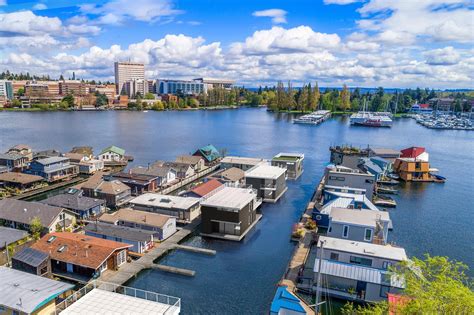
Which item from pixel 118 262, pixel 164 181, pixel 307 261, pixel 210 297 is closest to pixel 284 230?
pixel 307 261

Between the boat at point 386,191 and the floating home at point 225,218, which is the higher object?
the floating home at point 225,218

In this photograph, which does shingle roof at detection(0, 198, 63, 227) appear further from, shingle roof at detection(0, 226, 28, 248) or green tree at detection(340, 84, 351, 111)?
green tree at detection(340, 84, 351, 111)

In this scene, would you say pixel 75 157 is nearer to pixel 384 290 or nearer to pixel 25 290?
pixel 25 290

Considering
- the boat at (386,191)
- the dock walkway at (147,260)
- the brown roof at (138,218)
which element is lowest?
the dock walkway at (147,260)

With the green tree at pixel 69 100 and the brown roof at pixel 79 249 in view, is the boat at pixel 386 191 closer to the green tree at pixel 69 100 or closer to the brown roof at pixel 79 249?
the brown roof at pixel 79 249

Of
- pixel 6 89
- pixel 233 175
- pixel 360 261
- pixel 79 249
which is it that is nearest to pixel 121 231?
pixel 79 249

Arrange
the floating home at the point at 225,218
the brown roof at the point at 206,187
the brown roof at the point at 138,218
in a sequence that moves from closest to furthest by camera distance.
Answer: the brown roof at the point at 138,218, the floating home at the point at 225,218, the brown roof at the point at 206,187

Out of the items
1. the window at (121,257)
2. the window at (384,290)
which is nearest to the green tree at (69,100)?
the window at (121,257)
